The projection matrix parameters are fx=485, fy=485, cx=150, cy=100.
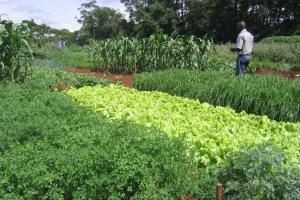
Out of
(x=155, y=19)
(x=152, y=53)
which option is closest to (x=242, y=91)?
(x=152, y=53)

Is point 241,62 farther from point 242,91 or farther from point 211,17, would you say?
point 211,17

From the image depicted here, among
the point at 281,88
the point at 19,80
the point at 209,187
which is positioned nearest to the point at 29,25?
the point at 19,80

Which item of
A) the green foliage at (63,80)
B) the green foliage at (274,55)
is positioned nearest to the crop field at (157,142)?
the green foliage at (63,80)

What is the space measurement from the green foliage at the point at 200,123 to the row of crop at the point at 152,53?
7310 mm

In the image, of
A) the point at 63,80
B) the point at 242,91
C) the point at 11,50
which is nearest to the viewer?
the point at 242,91

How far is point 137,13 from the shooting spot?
61750 millimetres

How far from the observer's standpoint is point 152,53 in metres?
17.4

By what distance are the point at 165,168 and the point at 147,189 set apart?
0.28 metres

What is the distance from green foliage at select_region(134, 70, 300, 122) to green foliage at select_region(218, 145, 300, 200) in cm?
346

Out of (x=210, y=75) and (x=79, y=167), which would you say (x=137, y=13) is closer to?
(x=210, y=75)

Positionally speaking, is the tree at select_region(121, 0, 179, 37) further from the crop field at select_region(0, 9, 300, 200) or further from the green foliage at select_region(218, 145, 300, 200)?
the green foliage at select_region(218, 145, 300, 200)

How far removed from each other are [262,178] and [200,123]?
230 centimetres

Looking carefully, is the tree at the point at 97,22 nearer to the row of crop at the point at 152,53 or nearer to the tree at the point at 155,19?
the tree at the point at 155,19

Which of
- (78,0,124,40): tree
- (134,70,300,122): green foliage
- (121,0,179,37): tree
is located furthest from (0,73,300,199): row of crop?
(78,0,124,40): tree
